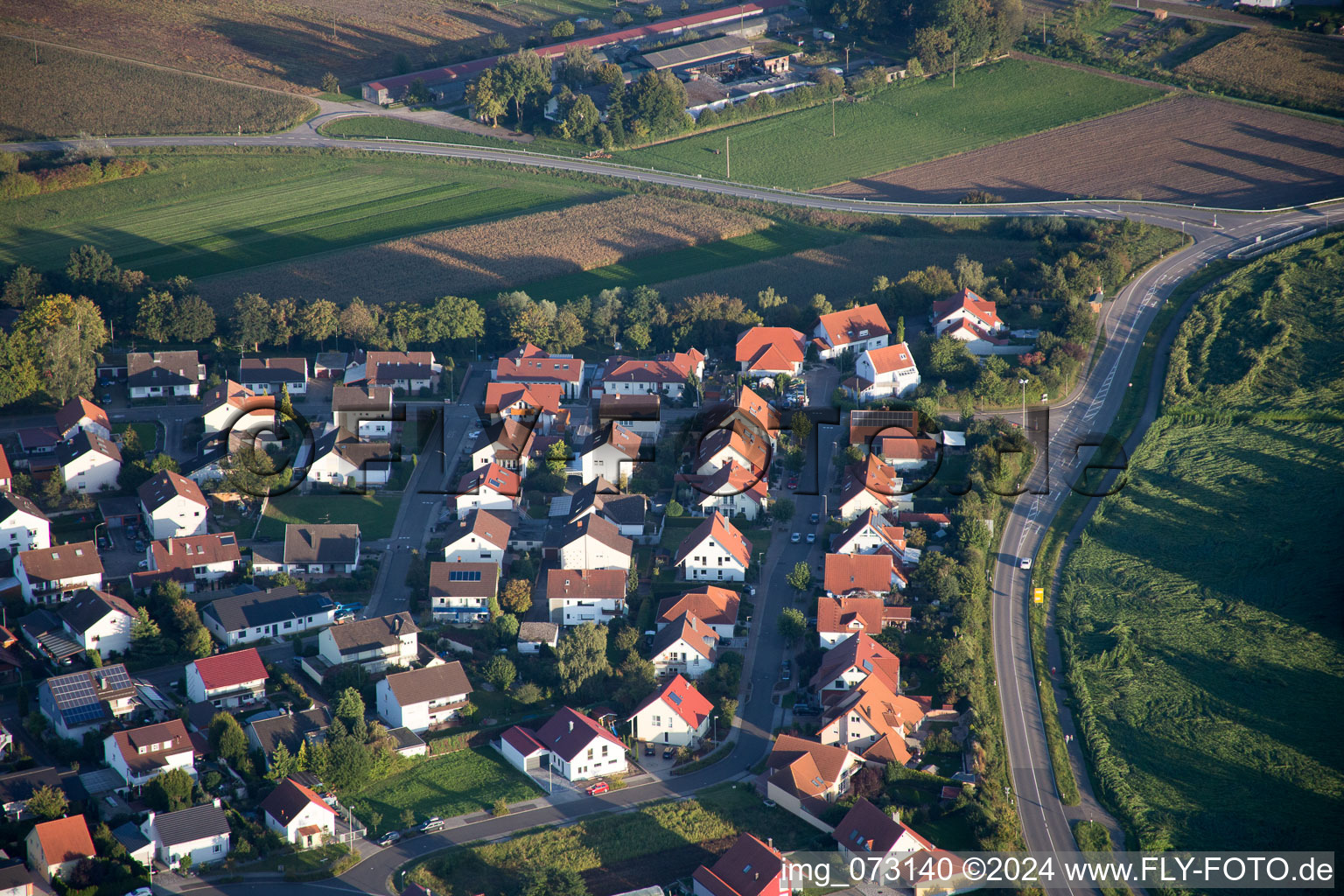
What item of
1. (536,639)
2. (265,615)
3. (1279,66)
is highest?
(1279,66)

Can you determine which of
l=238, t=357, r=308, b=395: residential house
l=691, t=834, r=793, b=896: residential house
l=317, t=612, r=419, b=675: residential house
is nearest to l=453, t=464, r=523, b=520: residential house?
l=317, t=612, r=419, b=675: residential house

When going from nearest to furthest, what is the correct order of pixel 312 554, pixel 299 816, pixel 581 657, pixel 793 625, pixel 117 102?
pixel 299 816 → pixel 581 657 → pixel 793 625 → pixel 312 554 → pixel 117 102

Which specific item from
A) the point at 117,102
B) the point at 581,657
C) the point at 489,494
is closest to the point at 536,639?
the point at 581,657

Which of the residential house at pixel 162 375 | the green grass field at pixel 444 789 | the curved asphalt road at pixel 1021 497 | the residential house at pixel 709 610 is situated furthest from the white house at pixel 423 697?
the residential house at pixel 162 375

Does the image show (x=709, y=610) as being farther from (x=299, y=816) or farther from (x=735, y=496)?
(x=299, y=816)

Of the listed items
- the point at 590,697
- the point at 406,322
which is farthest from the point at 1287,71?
the point at 590,697

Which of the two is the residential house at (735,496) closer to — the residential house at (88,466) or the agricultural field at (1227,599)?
the agricultural field at (1227,599)
